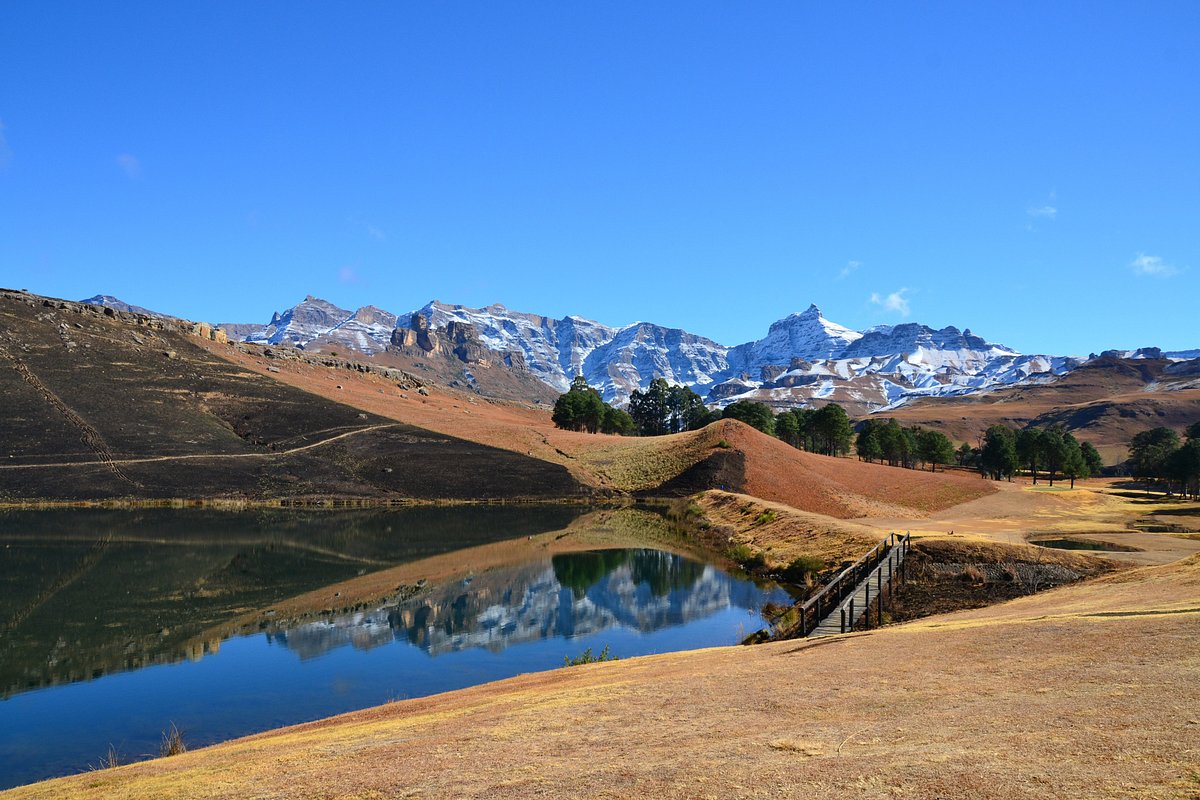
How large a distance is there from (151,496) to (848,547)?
78011 mm

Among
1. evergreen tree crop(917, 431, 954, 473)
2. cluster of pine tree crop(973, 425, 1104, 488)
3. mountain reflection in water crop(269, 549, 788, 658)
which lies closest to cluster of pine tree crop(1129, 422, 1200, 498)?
cluster of pine tree crop(973, 425, 1104, 488)

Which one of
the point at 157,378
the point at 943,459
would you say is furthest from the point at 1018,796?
the point at 943,459

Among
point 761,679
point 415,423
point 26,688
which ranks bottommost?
point 26,688

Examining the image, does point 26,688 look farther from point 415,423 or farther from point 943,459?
point 943,459

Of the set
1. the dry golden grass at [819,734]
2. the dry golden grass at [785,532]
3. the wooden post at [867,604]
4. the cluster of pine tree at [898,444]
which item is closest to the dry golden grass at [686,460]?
the dry golden grass at [785,532]

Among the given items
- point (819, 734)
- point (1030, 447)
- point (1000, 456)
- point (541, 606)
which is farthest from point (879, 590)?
point (1030, 447)

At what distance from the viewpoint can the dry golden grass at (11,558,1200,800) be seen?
10.5 metres

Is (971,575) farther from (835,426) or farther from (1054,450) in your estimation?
(835,426)

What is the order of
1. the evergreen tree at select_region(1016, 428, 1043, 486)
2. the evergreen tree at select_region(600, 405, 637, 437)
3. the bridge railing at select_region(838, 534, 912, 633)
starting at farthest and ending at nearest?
the evergreen tree at select_region(600, 405, 637, 437)
the evergreen tree at select_region(1016, 428, 1043, 486)
the bridge railing at select_region(838, 534, 912, 633)

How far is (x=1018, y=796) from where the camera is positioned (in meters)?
9.35

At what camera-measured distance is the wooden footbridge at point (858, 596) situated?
3162 cm

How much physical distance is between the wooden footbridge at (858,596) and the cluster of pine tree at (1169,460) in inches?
3494

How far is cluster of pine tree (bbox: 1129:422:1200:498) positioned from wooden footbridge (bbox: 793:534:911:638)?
88.8 m

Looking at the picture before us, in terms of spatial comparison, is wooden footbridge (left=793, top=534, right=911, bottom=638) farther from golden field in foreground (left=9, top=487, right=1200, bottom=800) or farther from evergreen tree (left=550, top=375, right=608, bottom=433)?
evergreen tree (left=550, top=375, right=608, bottom=433)
